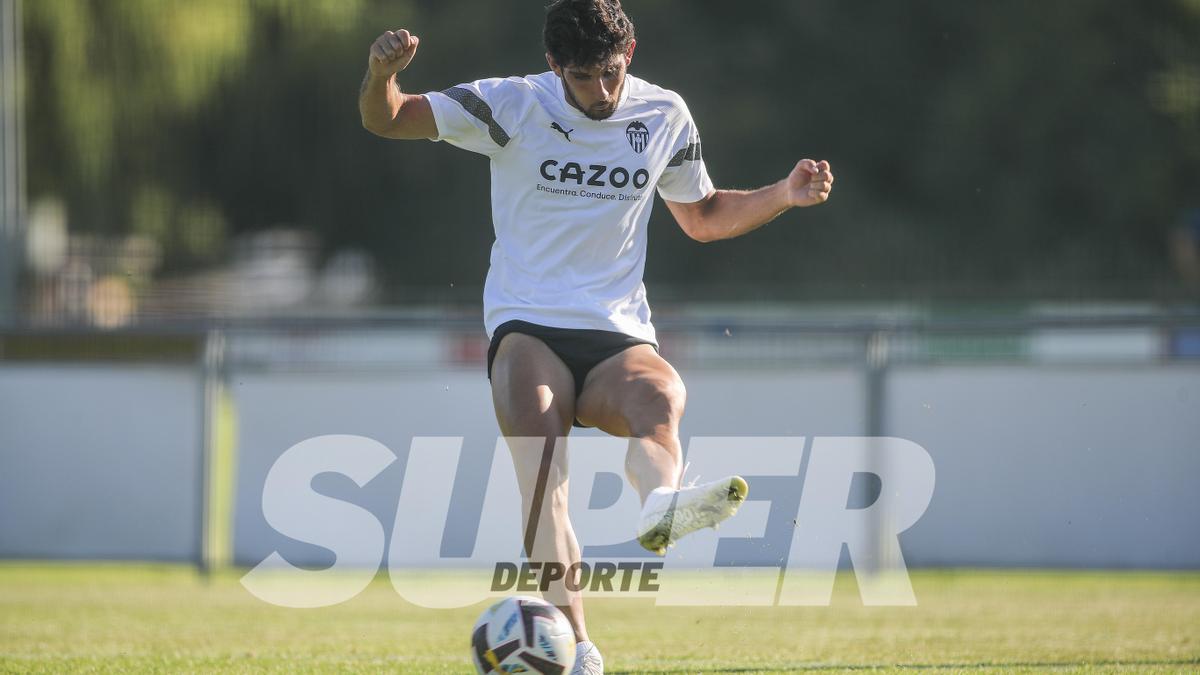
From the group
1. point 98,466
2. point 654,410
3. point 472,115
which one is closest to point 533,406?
point 654,410

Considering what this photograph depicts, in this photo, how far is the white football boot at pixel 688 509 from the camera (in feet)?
15.0

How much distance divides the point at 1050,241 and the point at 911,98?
534 cm

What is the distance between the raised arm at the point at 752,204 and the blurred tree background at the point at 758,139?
60.3ft

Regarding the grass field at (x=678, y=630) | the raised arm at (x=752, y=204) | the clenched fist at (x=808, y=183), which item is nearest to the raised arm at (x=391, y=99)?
the raised arm at (x=752, y=204)

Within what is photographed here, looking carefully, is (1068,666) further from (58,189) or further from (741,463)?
(58,189)

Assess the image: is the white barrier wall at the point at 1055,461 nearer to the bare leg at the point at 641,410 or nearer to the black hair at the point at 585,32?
the bare leg at the point at 641,410

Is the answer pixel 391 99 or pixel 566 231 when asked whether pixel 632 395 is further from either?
pixel 391 99

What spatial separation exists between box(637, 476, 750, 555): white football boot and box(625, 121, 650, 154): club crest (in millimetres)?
1328

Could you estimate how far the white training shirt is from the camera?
5270 millimetres

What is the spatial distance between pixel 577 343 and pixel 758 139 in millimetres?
25821

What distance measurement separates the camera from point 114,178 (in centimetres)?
2570

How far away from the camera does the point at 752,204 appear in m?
5.66

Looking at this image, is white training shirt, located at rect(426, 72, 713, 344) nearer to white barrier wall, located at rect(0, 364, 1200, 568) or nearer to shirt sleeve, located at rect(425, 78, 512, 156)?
shirt sleeve, located at rect(425, 78, 512, 156)

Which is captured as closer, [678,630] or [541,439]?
[541,439]
